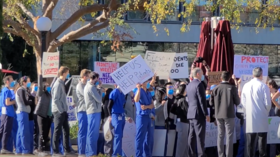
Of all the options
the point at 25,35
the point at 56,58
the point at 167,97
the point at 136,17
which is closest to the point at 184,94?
the point at 167,97

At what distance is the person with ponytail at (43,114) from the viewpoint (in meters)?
11.7

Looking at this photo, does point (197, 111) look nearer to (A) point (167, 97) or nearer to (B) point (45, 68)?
(A) point (167, 97)

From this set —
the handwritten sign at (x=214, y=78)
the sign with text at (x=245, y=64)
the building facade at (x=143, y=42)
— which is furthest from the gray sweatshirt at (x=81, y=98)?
the building facade at (x=143, y=42)

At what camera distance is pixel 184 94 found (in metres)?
11.0

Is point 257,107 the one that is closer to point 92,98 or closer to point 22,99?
point 92,98

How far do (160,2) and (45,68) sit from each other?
5.05 metres

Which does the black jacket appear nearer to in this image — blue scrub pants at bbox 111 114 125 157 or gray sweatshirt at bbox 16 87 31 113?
blue scrub pants at bbox 111 114 125 157

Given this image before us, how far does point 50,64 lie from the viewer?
11.8m

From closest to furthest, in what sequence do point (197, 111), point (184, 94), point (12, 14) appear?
point (197, 111), point (184, 94), point (12, 14)

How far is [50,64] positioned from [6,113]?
171 centimetres

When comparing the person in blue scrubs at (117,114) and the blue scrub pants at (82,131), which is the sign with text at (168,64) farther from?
the blue scrub pants at (82,131)

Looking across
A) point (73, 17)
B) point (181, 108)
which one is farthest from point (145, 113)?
point (73, 17)

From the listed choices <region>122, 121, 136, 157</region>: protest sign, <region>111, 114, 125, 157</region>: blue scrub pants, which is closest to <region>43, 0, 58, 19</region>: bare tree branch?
<region>122, 121, 136, 157</region>: protest sign

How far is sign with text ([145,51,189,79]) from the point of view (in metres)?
11.8
